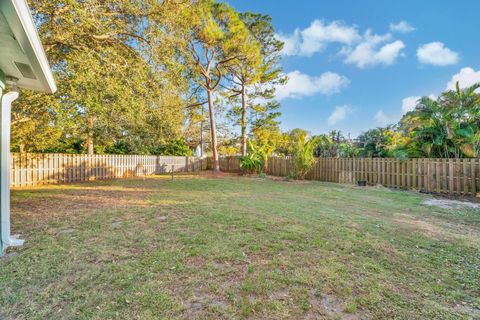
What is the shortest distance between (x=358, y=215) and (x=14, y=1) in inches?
220

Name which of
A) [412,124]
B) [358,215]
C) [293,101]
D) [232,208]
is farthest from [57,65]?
[293,101]

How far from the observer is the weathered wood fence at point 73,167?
8500mm

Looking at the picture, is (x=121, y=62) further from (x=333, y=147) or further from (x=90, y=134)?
(x=333, y=147)

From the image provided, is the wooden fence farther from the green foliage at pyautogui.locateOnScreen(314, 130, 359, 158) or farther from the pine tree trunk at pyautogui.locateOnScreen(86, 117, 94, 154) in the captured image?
the pine tree trunk at pyautogui.locateOnScreen(86, 117, 94, 154)

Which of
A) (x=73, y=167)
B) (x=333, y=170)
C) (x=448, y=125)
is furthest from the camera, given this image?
(x=333, y=170)

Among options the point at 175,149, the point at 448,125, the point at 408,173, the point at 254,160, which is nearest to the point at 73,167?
the point at 254,160

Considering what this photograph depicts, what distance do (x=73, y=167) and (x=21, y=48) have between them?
9274 millimetres

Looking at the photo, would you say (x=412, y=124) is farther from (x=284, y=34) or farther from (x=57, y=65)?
(x=57, y=65)

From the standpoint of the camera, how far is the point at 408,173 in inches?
349

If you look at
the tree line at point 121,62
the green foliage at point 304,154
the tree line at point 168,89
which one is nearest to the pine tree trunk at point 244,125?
the tree line at point 168,89

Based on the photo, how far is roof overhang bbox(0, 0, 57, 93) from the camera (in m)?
1.92

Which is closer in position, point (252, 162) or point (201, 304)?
point (201, 304)

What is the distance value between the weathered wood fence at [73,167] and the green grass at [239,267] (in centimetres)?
555

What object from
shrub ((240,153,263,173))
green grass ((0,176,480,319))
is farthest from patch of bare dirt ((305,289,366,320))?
shrub ((240,153,263,173))
